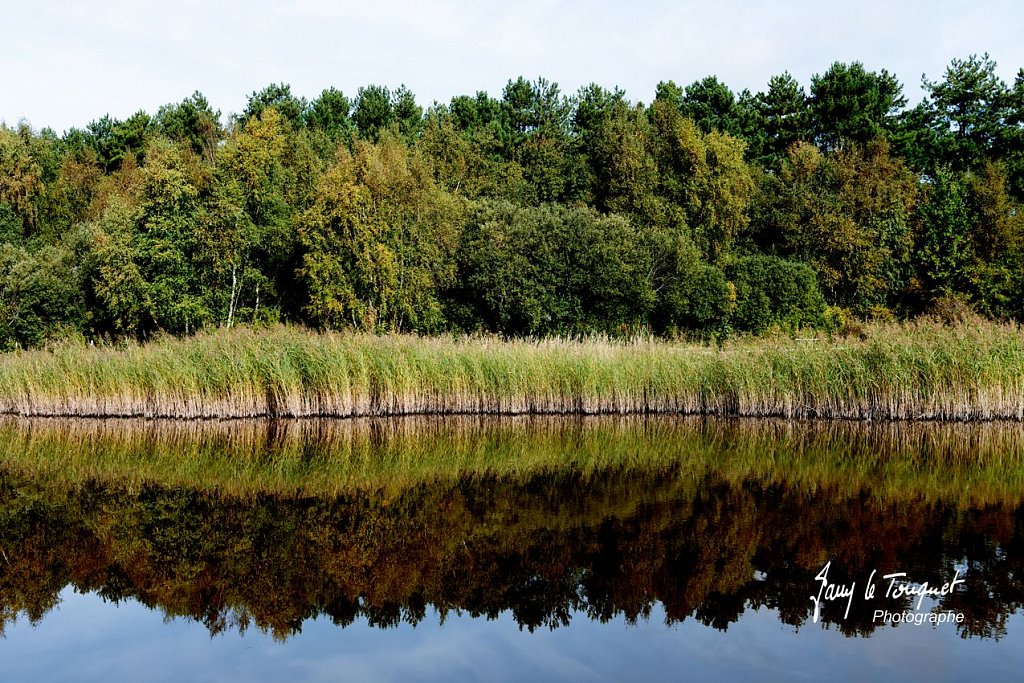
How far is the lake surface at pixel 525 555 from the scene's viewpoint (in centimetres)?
661

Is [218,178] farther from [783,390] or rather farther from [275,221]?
[783,390]

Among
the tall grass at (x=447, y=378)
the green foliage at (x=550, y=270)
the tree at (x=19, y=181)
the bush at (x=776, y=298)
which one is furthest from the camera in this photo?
the tree at (x=19, y=181)

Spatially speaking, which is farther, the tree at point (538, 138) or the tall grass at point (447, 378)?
the tree at point (538, 138)

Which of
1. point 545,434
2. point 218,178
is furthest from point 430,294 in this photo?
point 545,434

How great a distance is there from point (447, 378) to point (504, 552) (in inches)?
391

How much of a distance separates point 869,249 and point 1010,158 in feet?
26.3

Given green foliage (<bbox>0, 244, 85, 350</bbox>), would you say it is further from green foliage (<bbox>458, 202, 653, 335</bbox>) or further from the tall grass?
green foliage (<bbox>458, 202, 653, 335</bbox>)

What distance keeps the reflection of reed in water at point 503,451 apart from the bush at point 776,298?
17914 millimetres

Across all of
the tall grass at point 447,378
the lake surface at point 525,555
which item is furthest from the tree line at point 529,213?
the lake surface at point 525,555

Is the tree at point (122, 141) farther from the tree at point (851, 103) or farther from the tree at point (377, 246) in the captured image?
the tree at point (851, 103)

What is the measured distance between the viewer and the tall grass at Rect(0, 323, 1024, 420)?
58.4 feet

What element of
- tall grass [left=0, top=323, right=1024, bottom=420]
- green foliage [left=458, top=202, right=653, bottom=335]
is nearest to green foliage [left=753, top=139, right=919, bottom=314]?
green foliage [left=458, top=202, right=653, bottom=335]

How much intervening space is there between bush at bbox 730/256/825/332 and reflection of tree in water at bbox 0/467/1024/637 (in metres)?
23.9

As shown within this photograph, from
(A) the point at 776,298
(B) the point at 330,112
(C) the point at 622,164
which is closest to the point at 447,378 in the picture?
(A) the point at 776,298
